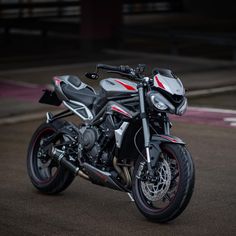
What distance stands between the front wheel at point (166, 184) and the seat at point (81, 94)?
1.04 metres

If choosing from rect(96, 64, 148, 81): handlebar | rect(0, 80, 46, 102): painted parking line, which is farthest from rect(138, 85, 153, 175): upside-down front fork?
rect(0, 80, 46, 102): painted parking line

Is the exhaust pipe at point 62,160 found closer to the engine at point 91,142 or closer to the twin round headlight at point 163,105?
the engine at point 91,142

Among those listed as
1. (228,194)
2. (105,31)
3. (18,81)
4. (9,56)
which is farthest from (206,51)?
(228,194)

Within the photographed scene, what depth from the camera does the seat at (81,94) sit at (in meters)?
8.67

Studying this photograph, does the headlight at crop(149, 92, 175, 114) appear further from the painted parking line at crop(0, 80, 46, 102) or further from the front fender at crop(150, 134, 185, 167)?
the painted parking line at crop(0, 80, 46, 102)

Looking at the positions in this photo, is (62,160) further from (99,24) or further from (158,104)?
(99,24)

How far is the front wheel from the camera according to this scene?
24.5 ft

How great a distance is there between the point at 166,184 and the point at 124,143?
0.65 meters

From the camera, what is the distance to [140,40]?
98.7ft

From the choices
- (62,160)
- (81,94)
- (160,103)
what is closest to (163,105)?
(160,103)

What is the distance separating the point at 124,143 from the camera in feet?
26.3

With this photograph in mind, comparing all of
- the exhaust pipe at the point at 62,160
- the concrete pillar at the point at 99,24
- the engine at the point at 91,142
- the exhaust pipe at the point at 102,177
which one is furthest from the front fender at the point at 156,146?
the concrete pillar at the point at 99,24

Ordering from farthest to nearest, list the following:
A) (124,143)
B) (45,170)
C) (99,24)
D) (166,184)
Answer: (99,24)
(45,170)
(124,143)
(166,184)

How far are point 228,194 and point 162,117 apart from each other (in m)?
1.49
